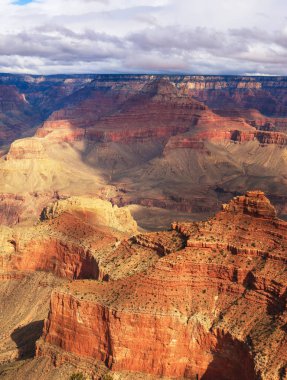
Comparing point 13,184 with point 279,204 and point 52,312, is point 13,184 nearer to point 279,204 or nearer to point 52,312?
point 279,204

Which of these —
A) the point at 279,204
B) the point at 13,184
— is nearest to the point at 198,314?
the point at 279,204

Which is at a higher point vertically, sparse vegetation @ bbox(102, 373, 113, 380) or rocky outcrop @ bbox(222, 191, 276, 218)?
rocky outcrop @ bbox(222, 191, 276, 218)

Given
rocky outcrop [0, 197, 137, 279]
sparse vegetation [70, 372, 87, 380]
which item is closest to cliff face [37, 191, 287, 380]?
sparse vegetation [70, 372, 87, 380]

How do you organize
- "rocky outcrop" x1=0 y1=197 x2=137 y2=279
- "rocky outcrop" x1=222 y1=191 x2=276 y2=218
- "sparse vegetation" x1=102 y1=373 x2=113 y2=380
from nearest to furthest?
"sparse vegetation" x1=102 y1=373 x2=113 y2=380 < "rocky outcrop" x1=222 y1=191 x2=276 y2=218 < "rocky outcrop" x1=0 y1=197 x2=137 y2=279

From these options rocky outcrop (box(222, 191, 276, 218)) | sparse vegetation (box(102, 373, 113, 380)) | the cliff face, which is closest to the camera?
the cliff face

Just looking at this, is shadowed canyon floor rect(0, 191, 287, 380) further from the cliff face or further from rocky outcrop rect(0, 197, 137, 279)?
rocky outcrop rect(0, 197, 137, 279)
